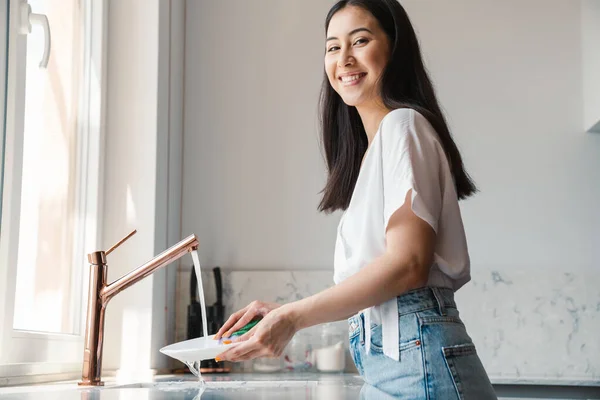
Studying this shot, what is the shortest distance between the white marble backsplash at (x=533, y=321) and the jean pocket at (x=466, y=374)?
141cm

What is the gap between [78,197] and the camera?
213cm

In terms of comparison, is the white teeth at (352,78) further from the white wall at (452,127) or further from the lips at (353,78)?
the white wall at (452,127)

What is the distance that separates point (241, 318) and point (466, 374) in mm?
330

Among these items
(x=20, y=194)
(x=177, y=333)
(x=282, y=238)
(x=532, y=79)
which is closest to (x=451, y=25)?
(x=532, y=79)

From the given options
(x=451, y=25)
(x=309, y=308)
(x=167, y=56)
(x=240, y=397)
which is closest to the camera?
(x=309, y=308)

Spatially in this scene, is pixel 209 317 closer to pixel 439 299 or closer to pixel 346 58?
pixel 346 58

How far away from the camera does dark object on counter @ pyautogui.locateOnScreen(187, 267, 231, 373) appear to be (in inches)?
87.9

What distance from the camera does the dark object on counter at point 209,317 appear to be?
87.9 inches

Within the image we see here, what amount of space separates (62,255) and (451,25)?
1.38 m

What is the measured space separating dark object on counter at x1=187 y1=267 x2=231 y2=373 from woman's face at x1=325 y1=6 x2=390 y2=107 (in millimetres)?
1211

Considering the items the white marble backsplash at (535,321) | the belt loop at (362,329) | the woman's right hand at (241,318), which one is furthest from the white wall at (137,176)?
the belt loop at (362,329)

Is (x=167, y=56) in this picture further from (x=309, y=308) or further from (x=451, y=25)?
(x=309, y=308)

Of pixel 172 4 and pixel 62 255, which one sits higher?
pixel 172 4

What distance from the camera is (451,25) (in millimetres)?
2514
